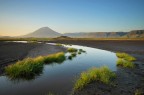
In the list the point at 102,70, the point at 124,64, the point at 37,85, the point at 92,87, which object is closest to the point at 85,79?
the point at 92,87

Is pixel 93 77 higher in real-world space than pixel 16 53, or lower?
higher

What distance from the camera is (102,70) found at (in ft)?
43.4

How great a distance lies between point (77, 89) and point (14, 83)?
15.3 ft

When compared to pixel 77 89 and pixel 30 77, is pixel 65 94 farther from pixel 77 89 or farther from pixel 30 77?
pixel 30 77

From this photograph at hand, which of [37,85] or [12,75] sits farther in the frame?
[12,75]

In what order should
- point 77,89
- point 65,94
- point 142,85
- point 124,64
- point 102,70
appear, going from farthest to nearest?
point 124,64, point 102,70, point 142,85, point 77,89, point 65,94

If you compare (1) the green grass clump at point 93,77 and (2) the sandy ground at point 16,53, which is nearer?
(1) the green grass clump at point 93,77

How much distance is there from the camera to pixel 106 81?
1145 centimetres

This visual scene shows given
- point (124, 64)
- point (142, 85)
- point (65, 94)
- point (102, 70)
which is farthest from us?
point (124, 64)

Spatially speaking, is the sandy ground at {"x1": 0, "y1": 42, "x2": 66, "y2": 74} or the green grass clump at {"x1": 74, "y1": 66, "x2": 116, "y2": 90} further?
the sandy ground at {"x1": 0, "y1": 42, "x2": 66, "y2": 74}

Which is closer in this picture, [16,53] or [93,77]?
[93,77]

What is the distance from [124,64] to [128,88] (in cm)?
808

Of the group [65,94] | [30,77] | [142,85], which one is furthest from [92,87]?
[30,77]

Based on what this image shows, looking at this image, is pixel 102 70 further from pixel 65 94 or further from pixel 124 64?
pixel 124 64
